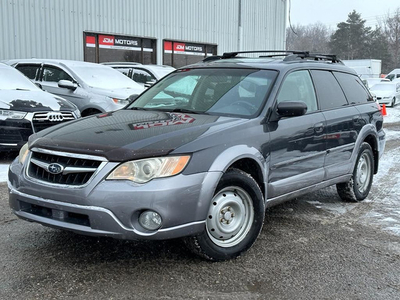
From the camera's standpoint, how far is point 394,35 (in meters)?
73.1

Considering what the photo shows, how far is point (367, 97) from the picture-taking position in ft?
20.0

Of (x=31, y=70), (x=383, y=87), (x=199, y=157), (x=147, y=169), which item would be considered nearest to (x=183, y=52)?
(x=383, y=87)

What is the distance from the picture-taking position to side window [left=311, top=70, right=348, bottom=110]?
5.07 metres

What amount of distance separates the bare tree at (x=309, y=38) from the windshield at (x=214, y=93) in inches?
3270

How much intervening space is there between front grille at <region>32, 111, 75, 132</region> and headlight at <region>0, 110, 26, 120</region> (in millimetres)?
191

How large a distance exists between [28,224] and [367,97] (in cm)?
437

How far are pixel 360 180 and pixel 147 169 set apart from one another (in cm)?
349

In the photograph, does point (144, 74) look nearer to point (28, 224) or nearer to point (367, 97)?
point (367, 97)

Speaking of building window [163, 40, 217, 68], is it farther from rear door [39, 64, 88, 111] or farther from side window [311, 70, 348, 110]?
side window [311, 70, 348, 110]

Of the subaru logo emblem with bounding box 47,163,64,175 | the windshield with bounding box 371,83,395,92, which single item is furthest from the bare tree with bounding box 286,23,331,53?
the subaru logo emblem with bounding box 47,163,64,175

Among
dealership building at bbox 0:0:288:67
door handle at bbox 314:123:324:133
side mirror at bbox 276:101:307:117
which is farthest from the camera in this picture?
dealership building at bbox 0:0:288:67

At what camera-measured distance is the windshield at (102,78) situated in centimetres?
970

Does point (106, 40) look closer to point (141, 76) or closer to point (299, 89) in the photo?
point (141, 76)

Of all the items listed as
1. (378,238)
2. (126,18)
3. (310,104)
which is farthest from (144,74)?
(378,238)
